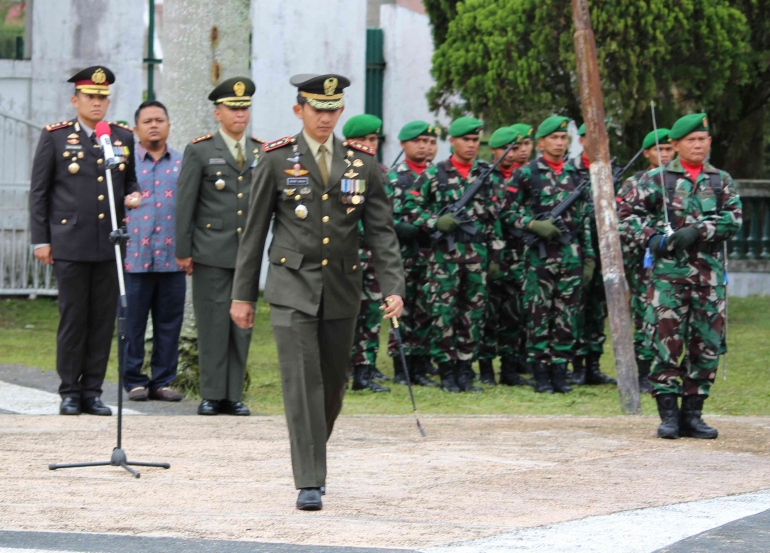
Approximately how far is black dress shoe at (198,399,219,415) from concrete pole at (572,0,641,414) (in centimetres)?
292

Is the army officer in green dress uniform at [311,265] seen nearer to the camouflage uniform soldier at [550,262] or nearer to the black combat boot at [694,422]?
the black combat boot at [694,422]

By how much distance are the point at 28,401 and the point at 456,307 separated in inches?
138

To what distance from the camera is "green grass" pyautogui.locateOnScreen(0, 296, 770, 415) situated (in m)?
10.7

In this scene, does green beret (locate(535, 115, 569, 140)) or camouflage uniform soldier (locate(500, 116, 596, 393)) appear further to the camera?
green beret (locate(535, 115, 569, 140))

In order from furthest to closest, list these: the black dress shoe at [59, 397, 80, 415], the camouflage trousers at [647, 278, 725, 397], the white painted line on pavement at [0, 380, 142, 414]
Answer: the white painted line on pavement at [0, 380, 142, 414] → the black dress shoe at [59, 397, 80, 415] → the camouflage trousers at [647, 278, 725, 397]

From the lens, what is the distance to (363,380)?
11578mm

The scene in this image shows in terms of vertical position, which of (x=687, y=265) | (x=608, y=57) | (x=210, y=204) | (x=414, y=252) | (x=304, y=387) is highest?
(x=608, y=57)

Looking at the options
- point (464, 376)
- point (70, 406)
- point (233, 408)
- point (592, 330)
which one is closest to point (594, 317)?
point (592, 330)

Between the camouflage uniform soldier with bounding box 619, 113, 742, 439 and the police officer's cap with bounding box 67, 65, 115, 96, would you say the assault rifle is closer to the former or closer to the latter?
the camouflage uniform soldier with bounding box 619, 113, 742, 439

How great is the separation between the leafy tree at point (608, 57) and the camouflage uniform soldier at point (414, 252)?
571cm

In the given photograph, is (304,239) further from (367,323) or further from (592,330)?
(592,330)

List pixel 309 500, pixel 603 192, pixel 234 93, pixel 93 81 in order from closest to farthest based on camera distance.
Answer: pixel 309 500 < pixel 93 81 < pixel 234 93 < pixel 603 192

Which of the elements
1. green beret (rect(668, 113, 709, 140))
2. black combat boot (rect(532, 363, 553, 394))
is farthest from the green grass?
green beret (rect(668, 113, 709, 140))

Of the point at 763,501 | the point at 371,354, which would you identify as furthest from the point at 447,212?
the point at 763,501
